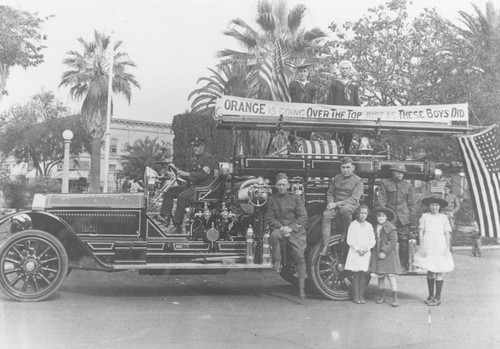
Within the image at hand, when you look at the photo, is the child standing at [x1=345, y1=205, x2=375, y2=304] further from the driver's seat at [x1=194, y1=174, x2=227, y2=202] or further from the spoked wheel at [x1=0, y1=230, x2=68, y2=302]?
the spoked wheel at [x1=0, y1=230, x2=68, y2=302]

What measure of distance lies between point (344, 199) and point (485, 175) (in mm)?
1877

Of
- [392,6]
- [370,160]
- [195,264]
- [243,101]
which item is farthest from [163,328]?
[392,6]

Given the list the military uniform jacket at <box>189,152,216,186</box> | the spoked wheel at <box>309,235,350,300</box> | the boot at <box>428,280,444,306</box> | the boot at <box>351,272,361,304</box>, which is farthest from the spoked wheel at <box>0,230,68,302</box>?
the boot at <box>428,280,444,306</box>

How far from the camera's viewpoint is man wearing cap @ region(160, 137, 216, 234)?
713cm

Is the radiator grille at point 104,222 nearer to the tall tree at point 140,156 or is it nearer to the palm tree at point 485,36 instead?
the palm tree at point 485,36

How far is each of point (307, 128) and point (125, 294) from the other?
313 centimetres

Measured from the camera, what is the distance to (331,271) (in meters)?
7.09

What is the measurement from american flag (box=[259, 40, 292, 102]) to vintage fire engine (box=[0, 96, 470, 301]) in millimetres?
6108

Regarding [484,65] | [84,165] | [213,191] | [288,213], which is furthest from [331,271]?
[84,165]

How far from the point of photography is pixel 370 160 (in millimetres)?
7281

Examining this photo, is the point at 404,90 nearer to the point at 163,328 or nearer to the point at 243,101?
the point at 243,101

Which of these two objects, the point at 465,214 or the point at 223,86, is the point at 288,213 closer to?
the point at 465,214

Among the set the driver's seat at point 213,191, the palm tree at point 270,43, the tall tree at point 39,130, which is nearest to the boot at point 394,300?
the driver's seat at point 213,191

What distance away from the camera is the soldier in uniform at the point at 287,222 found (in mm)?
6867
